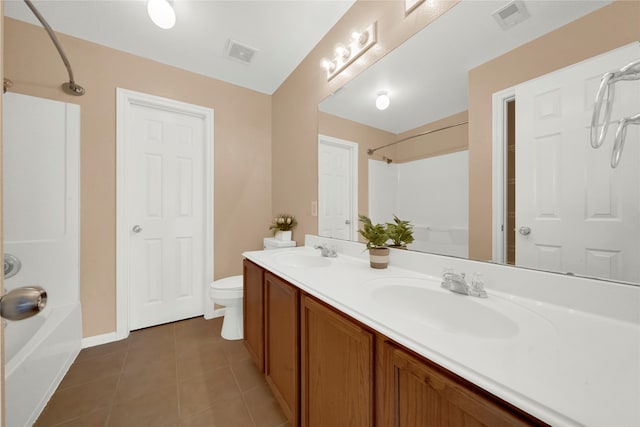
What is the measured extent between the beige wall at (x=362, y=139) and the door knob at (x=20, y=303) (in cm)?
134

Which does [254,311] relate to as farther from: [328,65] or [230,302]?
[328,65]

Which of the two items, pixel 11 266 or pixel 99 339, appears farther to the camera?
pixel 99 339

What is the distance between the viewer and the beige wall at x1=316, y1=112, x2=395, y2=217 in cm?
140

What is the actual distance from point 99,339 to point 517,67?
10.2 ft

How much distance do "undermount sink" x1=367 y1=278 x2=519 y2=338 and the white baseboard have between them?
2264mm

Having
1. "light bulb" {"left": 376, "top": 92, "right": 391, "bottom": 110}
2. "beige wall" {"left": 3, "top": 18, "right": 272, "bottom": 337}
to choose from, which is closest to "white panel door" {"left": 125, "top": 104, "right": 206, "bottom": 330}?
"beige wall" {"left": 3, "top": 18, "right": 272, "bottom": 337}

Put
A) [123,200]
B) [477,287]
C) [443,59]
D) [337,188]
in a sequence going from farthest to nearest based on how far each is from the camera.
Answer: [123,200], [337,188], [443,59], [477,287]

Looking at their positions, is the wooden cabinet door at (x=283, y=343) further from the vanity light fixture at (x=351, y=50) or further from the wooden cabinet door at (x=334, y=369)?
the vanity light fixture at (x=351, y=50)

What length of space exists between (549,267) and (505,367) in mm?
547

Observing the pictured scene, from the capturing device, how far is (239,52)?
2.04m

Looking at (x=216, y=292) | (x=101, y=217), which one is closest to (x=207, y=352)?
(x=216, y=292)

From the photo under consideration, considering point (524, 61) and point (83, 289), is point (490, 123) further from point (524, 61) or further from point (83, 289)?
point (83, 289)

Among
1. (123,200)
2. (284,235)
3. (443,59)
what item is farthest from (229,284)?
(443,59)

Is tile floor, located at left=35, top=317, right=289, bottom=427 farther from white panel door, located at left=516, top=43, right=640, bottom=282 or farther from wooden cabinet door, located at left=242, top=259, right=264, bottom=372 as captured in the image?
white panel door, located at left=516, top=43, right=640, bottom=282
